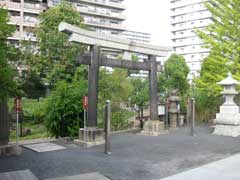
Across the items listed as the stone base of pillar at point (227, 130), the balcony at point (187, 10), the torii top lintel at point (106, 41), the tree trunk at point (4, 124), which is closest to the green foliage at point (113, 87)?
the torii top lintel at point (106, 41)

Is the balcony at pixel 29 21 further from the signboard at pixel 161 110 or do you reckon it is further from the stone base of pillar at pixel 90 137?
the stone base of pillar at pixel 90 137

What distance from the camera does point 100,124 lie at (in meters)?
14.8

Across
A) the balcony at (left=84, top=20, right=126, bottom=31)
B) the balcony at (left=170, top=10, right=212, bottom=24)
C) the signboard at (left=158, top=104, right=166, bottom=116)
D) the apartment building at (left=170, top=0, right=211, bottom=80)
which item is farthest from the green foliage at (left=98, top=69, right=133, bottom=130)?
the balcony at (left=170, top=10, right=212, bottom=24)

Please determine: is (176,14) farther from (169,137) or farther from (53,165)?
(53,165)

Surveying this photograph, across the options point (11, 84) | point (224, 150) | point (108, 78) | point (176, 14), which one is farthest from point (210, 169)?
point (176, 14)

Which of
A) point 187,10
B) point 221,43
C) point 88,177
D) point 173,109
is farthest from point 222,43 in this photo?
point 187,10

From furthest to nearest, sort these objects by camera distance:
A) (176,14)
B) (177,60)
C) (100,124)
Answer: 1. (176,14)
2. (177,60)
3. (100,124)

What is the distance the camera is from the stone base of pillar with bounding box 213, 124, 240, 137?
43.5 ft

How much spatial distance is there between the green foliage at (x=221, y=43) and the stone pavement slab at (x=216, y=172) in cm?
900

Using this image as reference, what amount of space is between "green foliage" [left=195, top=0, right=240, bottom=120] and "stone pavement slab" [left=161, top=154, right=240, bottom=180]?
29.5ft

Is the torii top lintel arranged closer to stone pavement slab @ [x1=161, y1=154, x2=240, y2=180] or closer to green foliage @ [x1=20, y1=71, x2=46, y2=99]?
stone pavement slab @ [x1=161, y1=154, x2=240, y2=180]

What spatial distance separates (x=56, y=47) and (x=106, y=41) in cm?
971

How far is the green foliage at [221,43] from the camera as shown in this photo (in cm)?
1619

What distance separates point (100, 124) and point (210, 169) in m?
8.22
